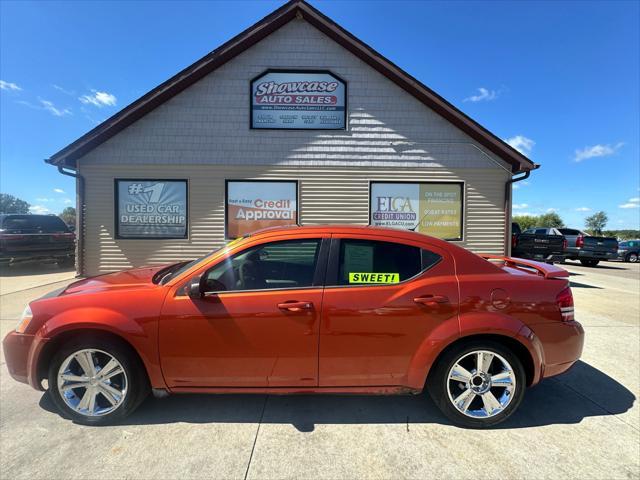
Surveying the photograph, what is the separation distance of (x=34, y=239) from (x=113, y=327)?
11.1 m

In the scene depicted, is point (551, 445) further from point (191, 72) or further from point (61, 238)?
point (61, 238)

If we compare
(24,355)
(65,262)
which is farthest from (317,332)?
(65,262)

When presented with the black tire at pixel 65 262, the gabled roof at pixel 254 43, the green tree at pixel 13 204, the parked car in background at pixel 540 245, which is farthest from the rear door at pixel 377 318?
the green tree at pixel 13 204

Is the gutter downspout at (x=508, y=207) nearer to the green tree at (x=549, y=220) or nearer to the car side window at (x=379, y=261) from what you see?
the car side window at (x=379, y=261)

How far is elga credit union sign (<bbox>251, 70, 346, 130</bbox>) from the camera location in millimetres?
8078

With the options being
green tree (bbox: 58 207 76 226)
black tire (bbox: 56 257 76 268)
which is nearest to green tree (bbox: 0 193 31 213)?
green tree (bbox: 58 207 76 226)

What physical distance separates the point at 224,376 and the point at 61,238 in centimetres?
1204

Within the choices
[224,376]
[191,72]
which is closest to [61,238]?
[191,72]

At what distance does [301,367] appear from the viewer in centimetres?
248

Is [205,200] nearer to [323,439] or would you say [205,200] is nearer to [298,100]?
[298,100]

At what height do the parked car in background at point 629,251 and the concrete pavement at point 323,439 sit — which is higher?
the parked car in background at point 629,251

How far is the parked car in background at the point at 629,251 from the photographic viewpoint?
1998cm

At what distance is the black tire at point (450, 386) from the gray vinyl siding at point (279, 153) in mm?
5764

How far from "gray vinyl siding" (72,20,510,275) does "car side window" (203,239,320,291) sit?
538 cm
